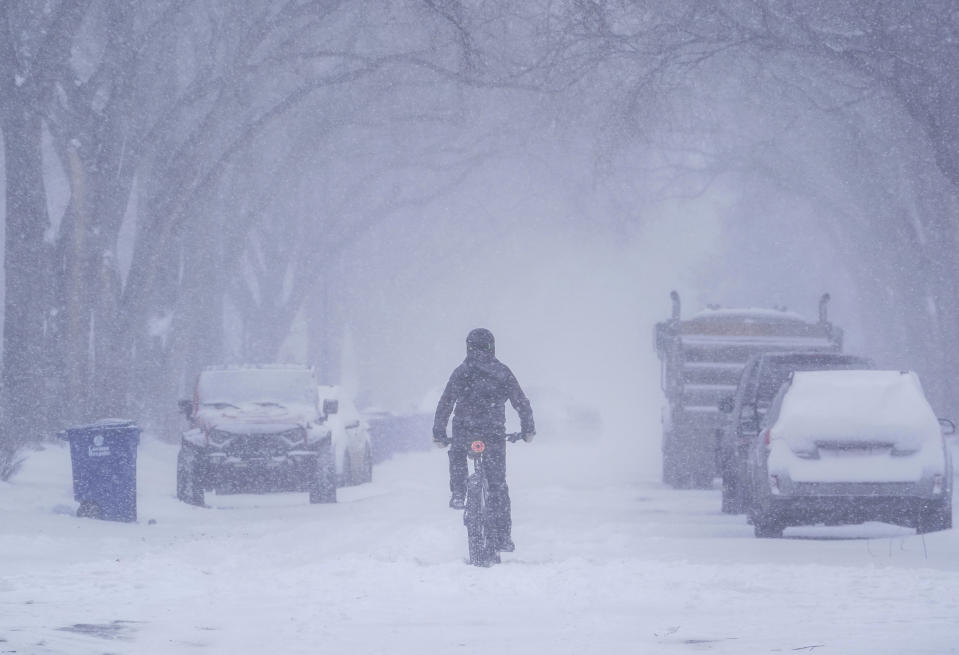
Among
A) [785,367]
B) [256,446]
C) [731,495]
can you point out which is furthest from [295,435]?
[785,367]

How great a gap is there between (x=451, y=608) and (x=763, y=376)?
31.6 feet

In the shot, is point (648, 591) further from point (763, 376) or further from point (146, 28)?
point (146, 28)

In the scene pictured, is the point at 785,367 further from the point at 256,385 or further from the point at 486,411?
the point at 486,411

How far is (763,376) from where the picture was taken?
65.5 ft

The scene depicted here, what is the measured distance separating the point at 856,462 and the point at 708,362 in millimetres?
10041

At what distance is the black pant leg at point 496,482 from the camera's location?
13328 millimetres

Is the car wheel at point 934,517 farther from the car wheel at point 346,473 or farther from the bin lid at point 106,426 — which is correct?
the car wheel at point 346,473

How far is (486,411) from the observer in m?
13.3

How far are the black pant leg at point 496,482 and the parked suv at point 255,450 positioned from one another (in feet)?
29.8

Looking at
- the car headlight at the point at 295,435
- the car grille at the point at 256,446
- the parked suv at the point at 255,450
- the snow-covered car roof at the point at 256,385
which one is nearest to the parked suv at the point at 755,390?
the parked suv at the point at 255,450

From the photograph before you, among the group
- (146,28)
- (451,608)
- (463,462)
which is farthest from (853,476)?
(146,28)

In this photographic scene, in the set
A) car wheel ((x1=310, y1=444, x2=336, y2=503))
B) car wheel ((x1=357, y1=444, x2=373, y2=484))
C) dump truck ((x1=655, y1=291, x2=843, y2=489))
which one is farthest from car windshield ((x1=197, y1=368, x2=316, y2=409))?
dump truck ((x1=655, y1=291, x2=843, y2=489))

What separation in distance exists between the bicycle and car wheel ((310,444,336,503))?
29.7 ft

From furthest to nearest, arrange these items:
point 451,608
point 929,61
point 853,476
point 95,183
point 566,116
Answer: point 566,116
point 95,183
point 929,61
point 853,476
point 451,608
